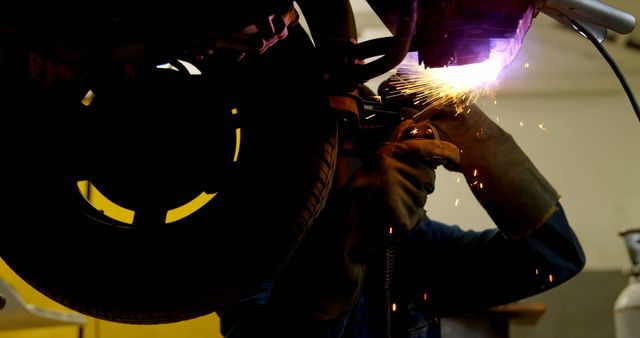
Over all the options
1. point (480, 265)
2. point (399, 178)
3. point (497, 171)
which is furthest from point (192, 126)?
point (480, 265)

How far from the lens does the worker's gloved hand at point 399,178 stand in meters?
1.10

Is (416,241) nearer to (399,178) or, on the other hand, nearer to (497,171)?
(497,171)

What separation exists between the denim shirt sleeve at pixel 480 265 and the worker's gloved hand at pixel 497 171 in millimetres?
197

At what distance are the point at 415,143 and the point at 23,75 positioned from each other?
52 cm

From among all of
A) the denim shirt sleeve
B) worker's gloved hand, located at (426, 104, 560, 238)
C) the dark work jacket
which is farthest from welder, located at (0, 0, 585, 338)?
the denim shirt sleeve

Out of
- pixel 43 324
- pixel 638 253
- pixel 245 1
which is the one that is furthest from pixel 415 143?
pixel 638 253

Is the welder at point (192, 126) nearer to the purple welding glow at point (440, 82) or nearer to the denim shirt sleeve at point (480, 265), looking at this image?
the purple welding glow at point (440, 82)

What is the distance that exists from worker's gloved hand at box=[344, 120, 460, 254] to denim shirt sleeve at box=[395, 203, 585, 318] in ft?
1.39

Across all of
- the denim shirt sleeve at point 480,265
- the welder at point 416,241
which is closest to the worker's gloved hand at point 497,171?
the welder at point 416,241

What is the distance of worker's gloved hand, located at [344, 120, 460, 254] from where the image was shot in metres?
1.10

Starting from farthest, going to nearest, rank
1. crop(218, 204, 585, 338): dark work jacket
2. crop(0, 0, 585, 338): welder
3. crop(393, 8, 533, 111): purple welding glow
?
crop(218, 204, 585, 338): dark work jacket, crop(393, 8, 533, 111): purple welding glow, crop(0, 0, 585, 338): welder

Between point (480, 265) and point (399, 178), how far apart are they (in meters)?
0.53

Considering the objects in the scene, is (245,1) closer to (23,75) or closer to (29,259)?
(23,75)

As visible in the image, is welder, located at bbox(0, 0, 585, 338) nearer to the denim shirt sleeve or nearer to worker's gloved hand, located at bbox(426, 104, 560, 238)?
worker's gloved hand, located at bbox(426, 104, 560, 238)
